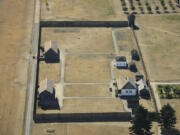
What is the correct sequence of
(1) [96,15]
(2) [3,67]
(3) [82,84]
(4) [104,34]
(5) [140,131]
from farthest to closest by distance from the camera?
(1) [96,15]
(4) [104,34]
(2) [3,67]
(3) [82,84]
(5) [140,131]

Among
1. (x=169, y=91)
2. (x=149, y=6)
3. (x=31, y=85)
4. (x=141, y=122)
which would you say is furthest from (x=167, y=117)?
(x=149, y=6)

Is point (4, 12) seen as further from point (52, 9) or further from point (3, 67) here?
point (3, 67)

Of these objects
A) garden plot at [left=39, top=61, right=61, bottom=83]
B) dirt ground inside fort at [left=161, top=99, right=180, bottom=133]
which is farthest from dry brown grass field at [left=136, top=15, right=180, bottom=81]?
garden plot at [left=39, top=61, right=61, bottom=83]

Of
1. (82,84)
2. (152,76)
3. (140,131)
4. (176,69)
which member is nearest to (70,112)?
(82,84)

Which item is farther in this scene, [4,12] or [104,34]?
[4,12]

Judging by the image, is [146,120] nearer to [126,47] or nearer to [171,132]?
[171,132]

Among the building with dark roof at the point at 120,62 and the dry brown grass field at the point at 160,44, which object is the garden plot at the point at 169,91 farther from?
the building with dark roof at the point at 120,62
